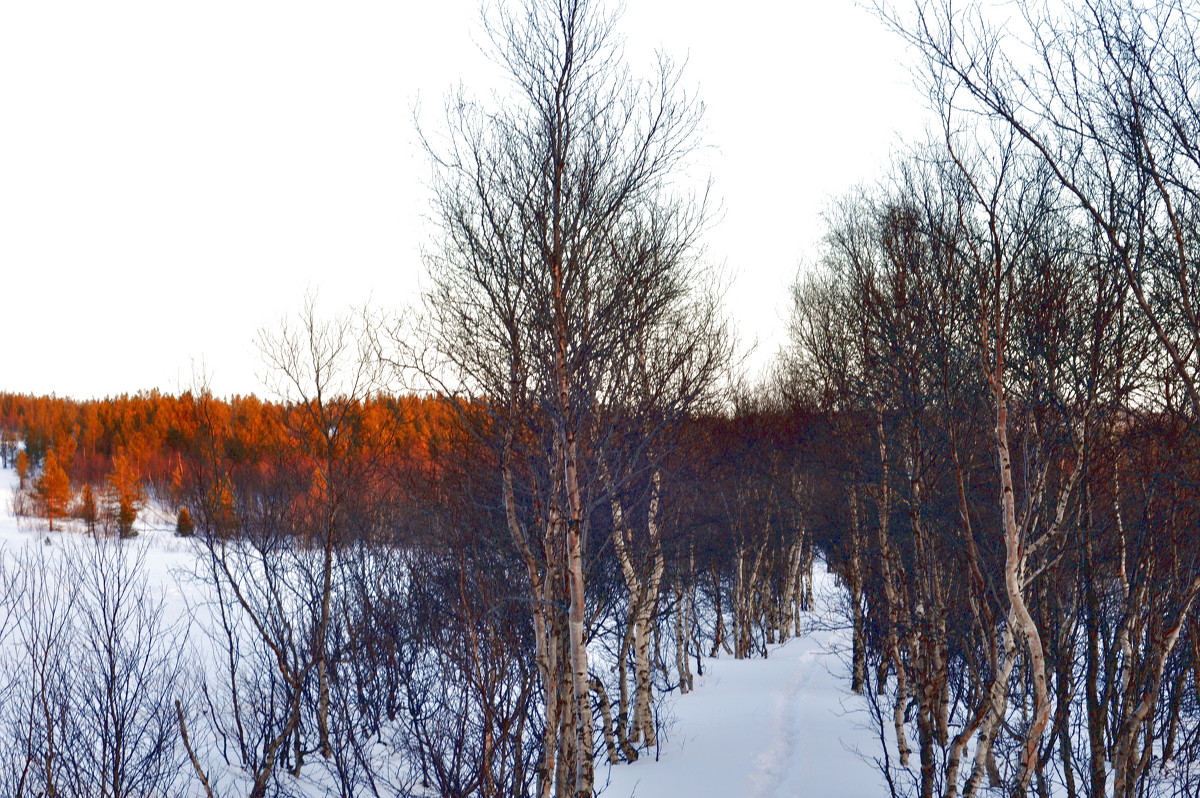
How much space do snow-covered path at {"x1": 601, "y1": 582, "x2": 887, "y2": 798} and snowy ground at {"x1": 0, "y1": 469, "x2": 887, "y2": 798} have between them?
17mm

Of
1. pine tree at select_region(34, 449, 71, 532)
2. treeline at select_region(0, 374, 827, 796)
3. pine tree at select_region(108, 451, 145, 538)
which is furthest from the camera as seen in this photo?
pine tree at select_region(34, 449, 71, 532)

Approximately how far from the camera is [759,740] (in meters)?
14.3

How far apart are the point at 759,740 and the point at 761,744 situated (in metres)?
0.26

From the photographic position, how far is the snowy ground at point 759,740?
39.1 feet

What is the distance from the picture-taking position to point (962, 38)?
18.2 ft

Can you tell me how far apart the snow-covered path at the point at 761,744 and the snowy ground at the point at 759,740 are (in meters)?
0.02

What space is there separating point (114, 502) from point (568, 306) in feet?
193

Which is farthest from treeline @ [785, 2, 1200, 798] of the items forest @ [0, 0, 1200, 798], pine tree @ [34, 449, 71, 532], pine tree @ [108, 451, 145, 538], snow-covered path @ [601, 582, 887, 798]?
pine tree @ [34, 449, 71, 532]

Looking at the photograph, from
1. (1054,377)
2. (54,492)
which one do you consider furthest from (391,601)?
(54,492)

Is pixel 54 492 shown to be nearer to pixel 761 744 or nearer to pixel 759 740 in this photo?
pixel 759 740

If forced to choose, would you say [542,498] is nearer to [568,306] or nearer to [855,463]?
[568,306]

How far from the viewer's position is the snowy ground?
1193 centimetres

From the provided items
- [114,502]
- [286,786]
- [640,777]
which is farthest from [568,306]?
[114,502]

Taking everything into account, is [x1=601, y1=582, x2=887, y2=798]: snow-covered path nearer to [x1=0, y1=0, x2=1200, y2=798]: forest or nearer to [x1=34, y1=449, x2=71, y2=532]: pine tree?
[x1=0, y1=0, x2=1200, y2=798]: forest
